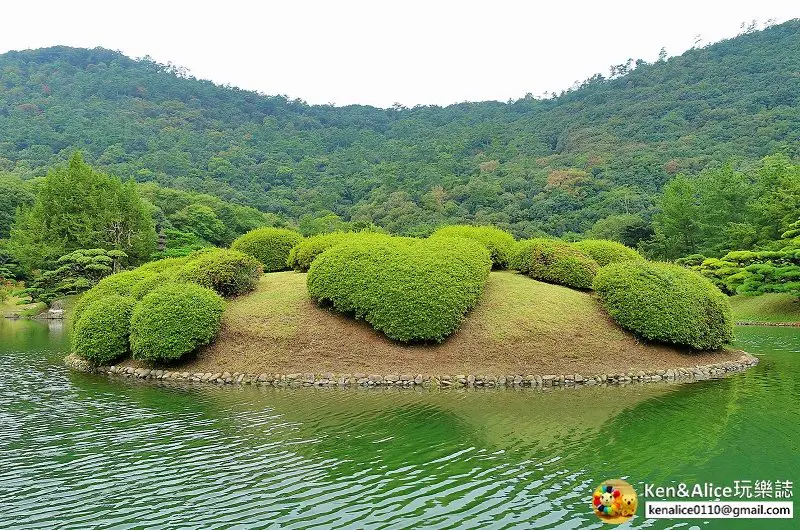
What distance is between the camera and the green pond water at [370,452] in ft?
21.7

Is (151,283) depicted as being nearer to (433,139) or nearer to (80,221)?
(80,221)

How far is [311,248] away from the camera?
66.6 ft

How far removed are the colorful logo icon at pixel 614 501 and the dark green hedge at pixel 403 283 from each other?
831 centimetres

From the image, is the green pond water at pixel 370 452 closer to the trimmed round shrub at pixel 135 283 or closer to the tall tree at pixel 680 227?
the trimmed round shrub at pixel 135 283

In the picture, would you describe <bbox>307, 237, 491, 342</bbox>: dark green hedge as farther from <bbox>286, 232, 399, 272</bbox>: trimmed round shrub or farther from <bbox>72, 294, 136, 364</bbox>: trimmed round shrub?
<bbox>72, 294, 136, 364</bbox>: trimmed round shrub

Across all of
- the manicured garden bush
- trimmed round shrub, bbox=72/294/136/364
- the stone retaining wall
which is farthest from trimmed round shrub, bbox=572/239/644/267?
the manicured garden bush

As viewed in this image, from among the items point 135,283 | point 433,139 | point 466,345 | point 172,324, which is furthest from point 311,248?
point 433,139

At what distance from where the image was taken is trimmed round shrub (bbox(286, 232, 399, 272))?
64.8ft

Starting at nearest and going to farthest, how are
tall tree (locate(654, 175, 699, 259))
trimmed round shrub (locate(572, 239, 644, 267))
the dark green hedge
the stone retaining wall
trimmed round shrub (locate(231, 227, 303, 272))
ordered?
the stone retaining wall → the dark green hedge → trimmed round shrub (locate(572, 239, 644, 267)) → trimmed round shrub (locate(231, 227, 303, 272)) → tall tree (locate(654, 175, 699, 259))

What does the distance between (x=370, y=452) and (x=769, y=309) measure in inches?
1234

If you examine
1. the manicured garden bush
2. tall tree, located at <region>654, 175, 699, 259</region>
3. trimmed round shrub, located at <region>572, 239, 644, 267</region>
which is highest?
tall tree, located at <region>654, 175, 699, 259</region>

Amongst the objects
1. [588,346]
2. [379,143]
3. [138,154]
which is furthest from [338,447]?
[379,143]

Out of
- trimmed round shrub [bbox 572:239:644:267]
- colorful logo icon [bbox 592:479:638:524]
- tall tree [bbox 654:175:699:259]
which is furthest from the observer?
tall tree [bbox 654:175:699:259]

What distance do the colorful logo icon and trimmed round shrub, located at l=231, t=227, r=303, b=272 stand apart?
16608 mm
